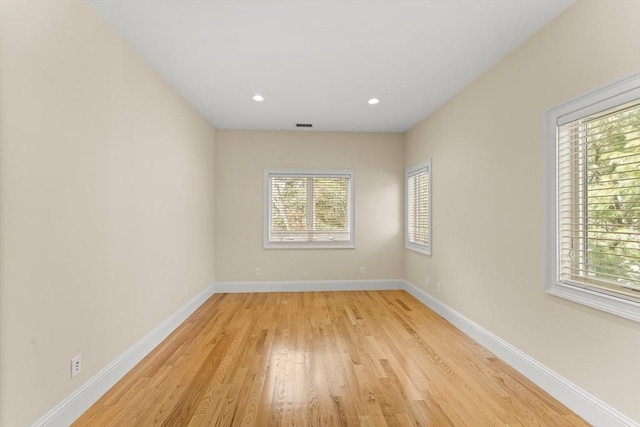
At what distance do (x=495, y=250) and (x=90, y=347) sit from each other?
3462 millimetres

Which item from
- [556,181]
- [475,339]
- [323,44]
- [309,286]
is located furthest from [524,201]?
[309,286]

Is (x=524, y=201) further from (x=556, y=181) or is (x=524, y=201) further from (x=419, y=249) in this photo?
(x=419, y=249)

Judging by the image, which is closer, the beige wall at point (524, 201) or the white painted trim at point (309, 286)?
the beige wall at point (524, 201)

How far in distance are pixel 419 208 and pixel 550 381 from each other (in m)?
2.88

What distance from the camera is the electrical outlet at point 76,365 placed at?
73.4 inches

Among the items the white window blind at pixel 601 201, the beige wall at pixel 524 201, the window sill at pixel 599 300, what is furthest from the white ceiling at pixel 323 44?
the window sill at pixel 599 300

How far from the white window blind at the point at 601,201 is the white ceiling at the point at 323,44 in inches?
36.0

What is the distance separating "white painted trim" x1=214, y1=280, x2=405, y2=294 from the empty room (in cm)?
94

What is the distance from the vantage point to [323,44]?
249cm

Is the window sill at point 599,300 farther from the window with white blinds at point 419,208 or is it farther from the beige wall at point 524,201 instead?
the window with white blinds at point 419,208

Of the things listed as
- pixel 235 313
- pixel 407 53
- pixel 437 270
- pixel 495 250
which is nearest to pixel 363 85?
pixel 407 53

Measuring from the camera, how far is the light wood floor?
6.21ft

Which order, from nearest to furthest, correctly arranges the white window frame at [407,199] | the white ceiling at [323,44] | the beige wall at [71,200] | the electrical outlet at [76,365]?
the beige wall at [71,200]
the electrical outlet at [76,365]
the white ceiling at [323,44]
the white window frame at [407,199]

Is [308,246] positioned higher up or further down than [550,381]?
higher up
